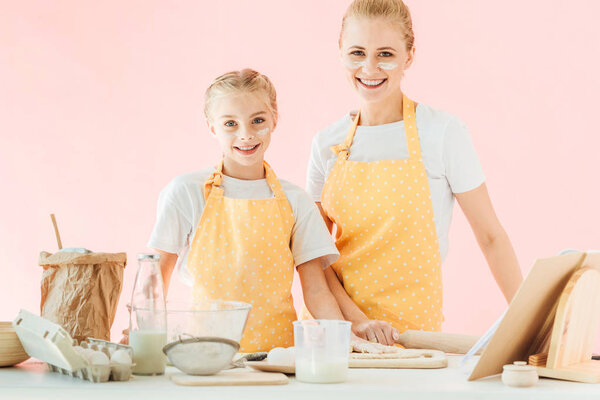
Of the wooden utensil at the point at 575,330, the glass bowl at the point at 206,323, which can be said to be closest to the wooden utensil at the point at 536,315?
the wooden utensil at the point at 575,330

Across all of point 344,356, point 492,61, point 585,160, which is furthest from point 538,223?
point 344,356

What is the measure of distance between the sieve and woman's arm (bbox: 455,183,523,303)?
40.8 inches

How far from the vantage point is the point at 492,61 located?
133 inches

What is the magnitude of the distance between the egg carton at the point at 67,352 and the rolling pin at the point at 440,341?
24.1 inches

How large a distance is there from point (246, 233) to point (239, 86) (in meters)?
0.35

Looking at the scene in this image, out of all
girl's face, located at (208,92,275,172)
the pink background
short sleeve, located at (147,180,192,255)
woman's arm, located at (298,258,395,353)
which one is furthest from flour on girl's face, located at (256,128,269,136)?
the pink background

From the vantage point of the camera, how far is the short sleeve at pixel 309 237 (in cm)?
188

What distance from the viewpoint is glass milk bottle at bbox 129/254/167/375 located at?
120cm

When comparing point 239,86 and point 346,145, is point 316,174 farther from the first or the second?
point 239,86

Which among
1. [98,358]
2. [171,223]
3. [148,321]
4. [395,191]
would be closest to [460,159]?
[395,191]

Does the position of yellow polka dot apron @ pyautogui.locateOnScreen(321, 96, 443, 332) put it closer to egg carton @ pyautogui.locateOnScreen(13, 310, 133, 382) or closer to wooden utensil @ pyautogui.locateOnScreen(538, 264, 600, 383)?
wooden utensil @ pyautogui.locateOnScreen(538, 264, 600, 383)

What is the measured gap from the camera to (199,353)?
115 centimetres

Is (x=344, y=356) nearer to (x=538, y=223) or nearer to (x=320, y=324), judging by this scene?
(x=320, y=324)

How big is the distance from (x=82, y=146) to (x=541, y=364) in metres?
2.89
